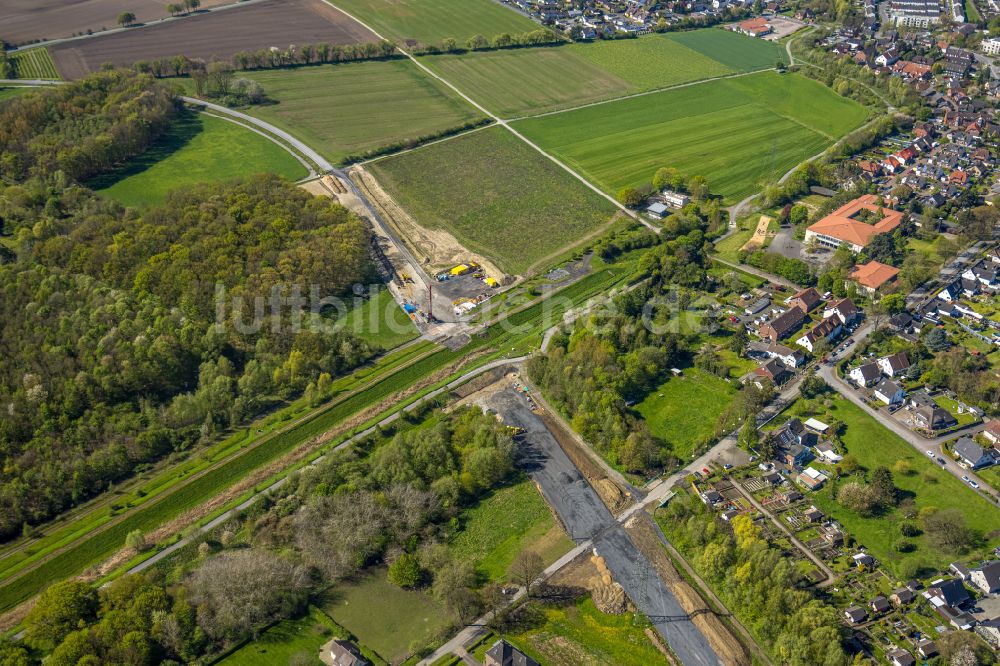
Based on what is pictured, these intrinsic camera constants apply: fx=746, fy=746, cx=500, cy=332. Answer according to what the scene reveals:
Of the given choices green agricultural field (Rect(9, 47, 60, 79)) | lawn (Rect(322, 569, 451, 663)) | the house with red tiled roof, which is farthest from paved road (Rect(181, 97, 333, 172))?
lawn (Rect(322, 569, 451, 663))

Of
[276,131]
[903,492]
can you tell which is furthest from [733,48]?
[903,492]

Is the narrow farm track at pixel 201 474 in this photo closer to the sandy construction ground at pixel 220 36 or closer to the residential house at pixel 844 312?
the residential house at pixel 844 312

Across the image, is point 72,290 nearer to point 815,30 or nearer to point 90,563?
point 90,563

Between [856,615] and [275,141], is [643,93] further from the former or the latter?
[856,615]

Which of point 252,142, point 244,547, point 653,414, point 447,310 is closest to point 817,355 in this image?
point 653,414

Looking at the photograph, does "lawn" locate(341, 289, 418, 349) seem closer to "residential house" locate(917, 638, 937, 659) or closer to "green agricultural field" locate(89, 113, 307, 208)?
"green agricultural field" locate(89, 113, 307, 208)

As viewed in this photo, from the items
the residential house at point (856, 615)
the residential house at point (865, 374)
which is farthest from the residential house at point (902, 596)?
the residential house at point (865, 374)
